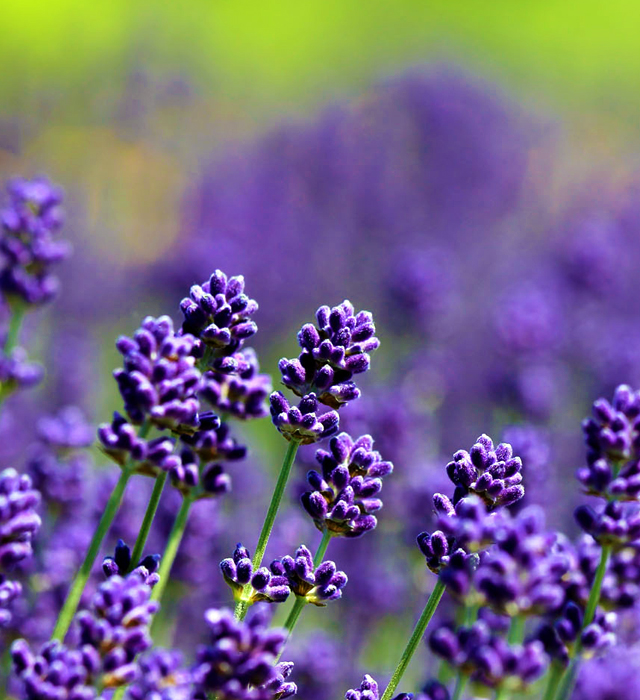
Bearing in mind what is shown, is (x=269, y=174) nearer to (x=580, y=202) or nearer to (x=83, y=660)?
(x=580, y=202)

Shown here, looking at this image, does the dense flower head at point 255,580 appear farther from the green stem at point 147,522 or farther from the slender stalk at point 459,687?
the slender stalk at point 459,687

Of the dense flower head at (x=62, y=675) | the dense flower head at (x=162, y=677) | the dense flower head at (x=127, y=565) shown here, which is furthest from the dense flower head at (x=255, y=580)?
the dense flower head at (x=62, y=675)

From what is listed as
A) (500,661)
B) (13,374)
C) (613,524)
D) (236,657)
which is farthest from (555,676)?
(13,374)

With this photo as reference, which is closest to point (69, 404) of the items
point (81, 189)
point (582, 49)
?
point (81, 189)

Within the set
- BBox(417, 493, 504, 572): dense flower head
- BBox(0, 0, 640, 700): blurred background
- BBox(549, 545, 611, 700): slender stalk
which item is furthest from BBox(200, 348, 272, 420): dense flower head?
BBox(0, 0, 640, 700): blurred background

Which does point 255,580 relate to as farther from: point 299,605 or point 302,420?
point 302,420

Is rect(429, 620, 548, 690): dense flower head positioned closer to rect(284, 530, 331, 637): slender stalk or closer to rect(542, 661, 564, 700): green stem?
rect(284, 530, 331, 637): slender stalk
